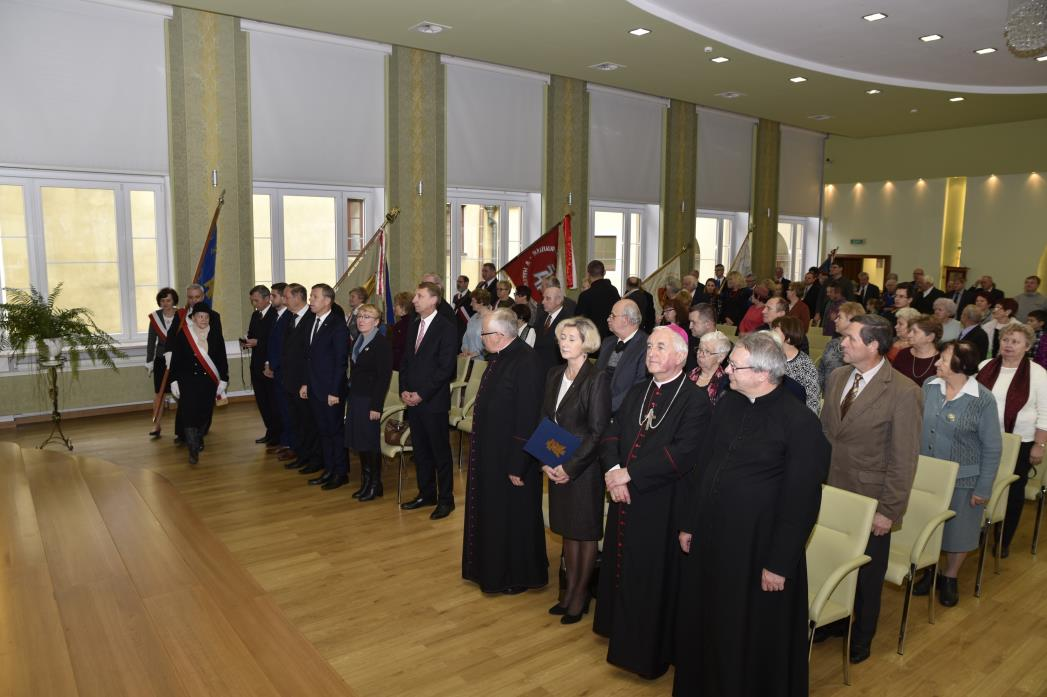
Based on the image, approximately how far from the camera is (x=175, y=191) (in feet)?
29.2

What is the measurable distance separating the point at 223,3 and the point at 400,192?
3.21 metres

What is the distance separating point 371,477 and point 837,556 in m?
3.77

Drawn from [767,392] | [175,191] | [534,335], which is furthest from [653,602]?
[175,191]

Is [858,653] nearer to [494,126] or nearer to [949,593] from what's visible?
[949,593]

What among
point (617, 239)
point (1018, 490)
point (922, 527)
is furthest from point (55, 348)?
point (1018, 490)

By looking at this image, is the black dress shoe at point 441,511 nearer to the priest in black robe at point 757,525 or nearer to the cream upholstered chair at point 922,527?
the priest in black robe at point 757,525

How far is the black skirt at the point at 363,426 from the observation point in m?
5.83

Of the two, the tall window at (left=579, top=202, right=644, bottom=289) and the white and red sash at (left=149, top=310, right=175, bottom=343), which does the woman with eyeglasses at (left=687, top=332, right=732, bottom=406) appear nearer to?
the white and red sash at (left=149, top=310, right=175, bottom=343)

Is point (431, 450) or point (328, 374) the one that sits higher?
point (328, 374)

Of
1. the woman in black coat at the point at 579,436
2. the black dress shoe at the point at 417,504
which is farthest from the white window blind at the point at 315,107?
the woman in black coat at the point at 579,436

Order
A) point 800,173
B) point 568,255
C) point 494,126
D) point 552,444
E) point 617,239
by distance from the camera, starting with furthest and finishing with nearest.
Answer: point 800,173, point 617,239, point 494,126, point 568,255, point 552,444

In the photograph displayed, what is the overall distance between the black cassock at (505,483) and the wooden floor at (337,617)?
0.19 metres

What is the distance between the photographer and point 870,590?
3.68 metres

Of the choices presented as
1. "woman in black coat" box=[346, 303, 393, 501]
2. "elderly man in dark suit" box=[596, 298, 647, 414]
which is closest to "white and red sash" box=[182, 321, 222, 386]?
"woman in black coat" box=[346, 303, 393, 501]
